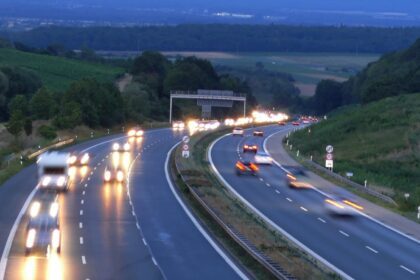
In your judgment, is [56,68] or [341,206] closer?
[341,206]

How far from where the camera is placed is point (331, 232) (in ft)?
132

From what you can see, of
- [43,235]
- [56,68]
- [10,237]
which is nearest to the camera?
[43,235]

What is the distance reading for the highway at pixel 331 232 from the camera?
3297 cm

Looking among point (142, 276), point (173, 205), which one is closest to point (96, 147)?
point (173, 205)

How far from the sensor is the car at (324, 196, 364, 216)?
45.3 m

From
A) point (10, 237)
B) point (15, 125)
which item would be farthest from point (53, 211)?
point (15, 125)

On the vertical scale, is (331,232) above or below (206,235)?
below

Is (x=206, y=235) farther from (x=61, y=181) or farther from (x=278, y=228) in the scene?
(x=61, y=181)

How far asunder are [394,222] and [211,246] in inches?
470

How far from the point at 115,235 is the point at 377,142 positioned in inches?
1878

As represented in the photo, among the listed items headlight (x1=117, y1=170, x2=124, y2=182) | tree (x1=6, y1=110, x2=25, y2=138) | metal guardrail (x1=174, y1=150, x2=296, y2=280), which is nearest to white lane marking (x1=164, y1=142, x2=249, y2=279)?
metal guardrail (x1=174, y1=150, x2=296, y2=280)

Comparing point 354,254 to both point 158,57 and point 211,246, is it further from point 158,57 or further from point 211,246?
point 158,57

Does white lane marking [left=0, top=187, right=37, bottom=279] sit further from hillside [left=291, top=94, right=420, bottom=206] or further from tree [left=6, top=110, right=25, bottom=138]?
tree [left=6, top=110, right=25, bottom=138]

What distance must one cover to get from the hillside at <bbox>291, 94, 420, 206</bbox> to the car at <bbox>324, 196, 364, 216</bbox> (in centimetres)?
857
